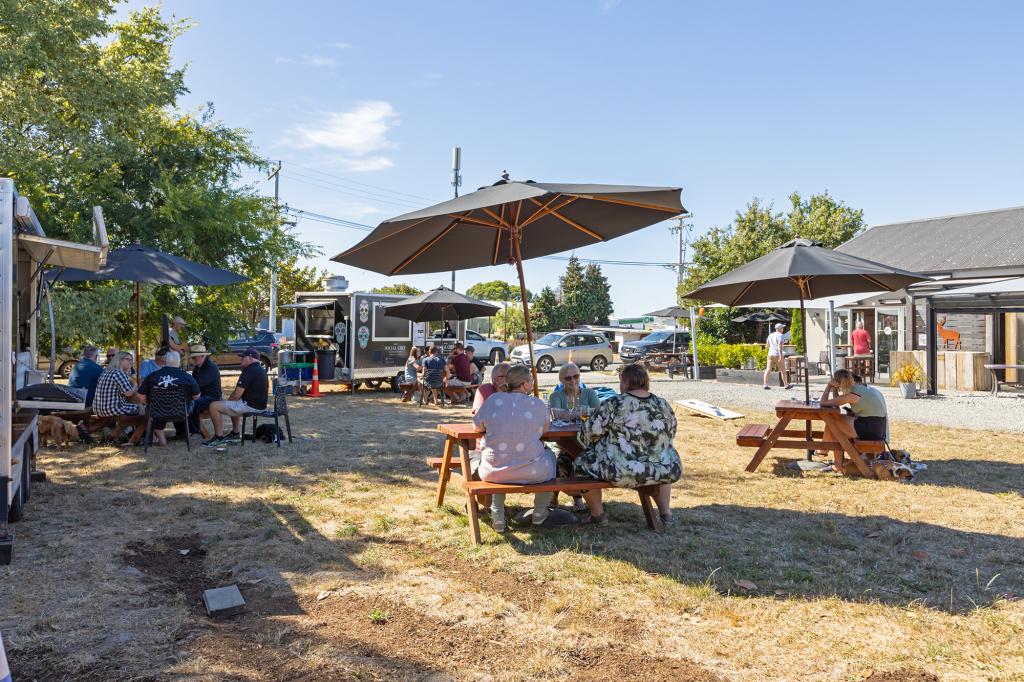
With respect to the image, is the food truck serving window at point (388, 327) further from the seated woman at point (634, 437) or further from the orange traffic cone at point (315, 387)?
the seated woman at point (634, 437)

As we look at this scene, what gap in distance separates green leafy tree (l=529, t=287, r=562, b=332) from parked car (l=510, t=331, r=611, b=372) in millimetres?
30358

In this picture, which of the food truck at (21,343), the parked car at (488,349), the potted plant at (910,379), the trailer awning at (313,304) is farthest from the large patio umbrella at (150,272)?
the parked car at (488,349)

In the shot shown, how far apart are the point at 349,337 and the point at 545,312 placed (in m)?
44.8

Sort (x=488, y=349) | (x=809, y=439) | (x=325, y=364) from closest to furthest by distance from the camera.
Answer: (x=809, y=439)
(x=325, y=364)
(x=488, y=349)

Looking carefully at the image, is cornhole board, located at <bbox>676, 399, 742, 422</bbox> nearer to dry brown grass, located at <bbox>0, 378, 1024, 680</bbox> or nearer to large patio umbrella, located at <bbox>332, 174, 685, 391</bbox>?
dry brown grass, located at <bbox>0, 378, 1024, 680</bbox>

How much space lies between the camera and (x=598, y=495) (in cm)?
514

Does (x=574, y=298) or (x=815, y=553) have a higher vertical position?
(x=574, y=298)

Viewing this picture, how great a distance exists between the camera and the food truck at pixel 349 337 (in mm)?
15648

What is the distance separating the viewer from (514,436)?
475 centimetres

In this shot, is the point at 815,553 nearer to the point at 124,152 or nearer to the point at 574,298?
the point at 124,152

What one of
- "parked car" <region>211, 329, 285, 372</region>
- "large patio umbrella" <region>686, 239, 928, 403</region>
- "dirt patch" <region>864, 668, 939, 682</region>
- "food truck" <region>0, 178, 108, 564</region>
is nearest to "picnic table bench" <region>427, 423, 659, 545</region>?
"dirt patch" <region>864, 668, 939, 682</region>

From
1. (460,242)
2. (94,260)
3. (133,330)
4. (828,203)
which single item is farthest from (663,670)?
(828,203)

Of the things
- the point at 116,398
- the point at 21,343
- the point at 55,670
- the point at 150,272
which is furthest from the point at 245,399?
the point at 55,670

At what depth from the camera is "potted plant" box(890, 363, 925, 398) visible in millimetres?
14875
